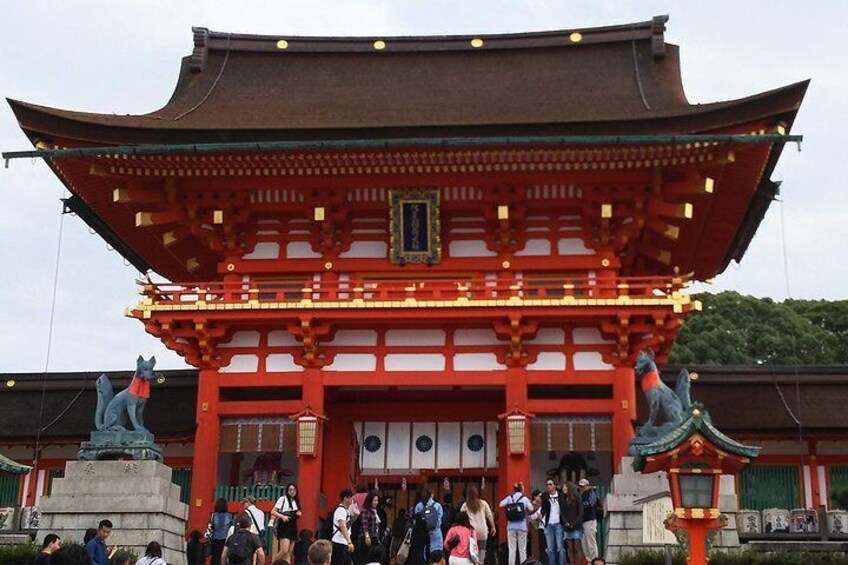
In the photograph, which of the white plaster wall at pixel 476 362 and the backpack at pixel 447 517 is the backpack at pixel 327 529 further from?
the white plaster wall at pixel 476 362

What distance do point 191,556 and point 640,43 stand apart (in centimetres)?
1571

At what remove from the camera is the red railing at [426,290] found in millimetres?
20734

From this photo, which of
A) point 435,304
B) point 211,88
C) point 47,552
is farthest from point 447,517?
point 211,88

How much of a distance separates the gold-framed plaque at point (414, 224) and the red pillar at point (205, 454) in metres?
4.54

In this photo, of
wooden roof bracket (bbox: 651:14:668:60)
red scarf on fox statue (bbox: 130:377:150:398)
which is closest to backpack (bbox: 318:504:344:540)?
red scarf on fox statue (bbox: 130:377:150:398)

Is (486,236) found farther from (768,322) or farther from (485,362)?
(768,322)

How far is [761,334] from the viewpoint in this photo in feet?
174

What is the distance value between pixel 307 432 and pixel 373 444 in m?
2.22

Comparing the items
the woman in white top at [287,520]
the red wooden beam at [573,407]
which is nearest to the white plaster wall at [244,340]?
the woman in white top at [287,520]

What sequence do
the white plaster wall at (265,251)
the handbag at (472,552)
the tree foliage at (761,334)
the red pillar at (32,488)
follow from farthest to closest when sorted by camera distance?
the tree foliage at (761,334) < the red pillar at (32,488) < the white plaster wall at (265,251) < the handbag at (472,552)

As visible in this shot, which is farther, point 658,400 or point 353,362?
point 353,362

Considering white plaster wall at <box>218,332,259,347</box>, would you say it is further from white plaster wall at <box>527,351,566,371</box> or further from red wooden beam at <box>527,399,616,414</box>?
red wooden beam at <box>527,399,616,414</box>

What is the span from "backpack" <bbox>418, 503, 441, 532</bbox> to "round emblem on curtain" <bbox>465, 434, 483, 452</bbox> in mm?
6471

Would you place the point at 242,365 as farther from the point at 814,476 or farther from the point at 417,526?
the point at 814,476
